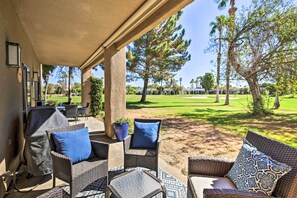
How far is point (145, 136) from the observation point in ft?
9.71

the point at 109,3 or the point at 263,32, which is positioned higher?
the point at 263,32

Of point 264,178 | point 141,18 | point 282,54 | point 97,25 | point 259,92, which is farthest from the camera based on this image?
point 259,92

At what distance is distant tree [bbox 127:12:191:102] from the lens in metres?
14.3

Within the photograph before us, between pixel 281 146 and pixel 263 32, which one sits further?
pixel 263 32

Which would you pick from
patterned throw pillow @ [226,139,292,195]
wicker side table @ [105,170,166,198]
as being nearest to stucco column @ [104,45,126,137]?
wicker side table @ [105,170,166,198]

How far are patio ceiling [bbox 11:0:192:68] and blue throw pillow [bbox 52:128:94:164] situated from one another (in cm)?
219

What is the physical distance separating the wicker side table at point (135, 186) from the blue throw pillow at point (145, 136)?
36.7 inches

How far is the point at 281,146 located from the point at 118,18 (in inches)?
132

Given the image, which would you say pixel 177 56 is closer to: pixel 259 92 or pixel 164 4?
pixel 259 92

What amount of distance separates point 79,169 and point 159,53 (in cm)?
1348

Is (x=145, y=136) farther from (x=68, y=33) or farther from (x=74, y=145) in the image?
(x=68, y=33)

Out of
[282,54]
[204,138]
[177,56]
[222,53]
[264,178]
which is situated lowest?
[204,138]

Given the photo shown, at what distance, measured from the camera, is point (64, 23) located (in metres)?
3.73

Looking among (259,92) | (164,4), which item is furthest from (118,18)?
(259,92)
